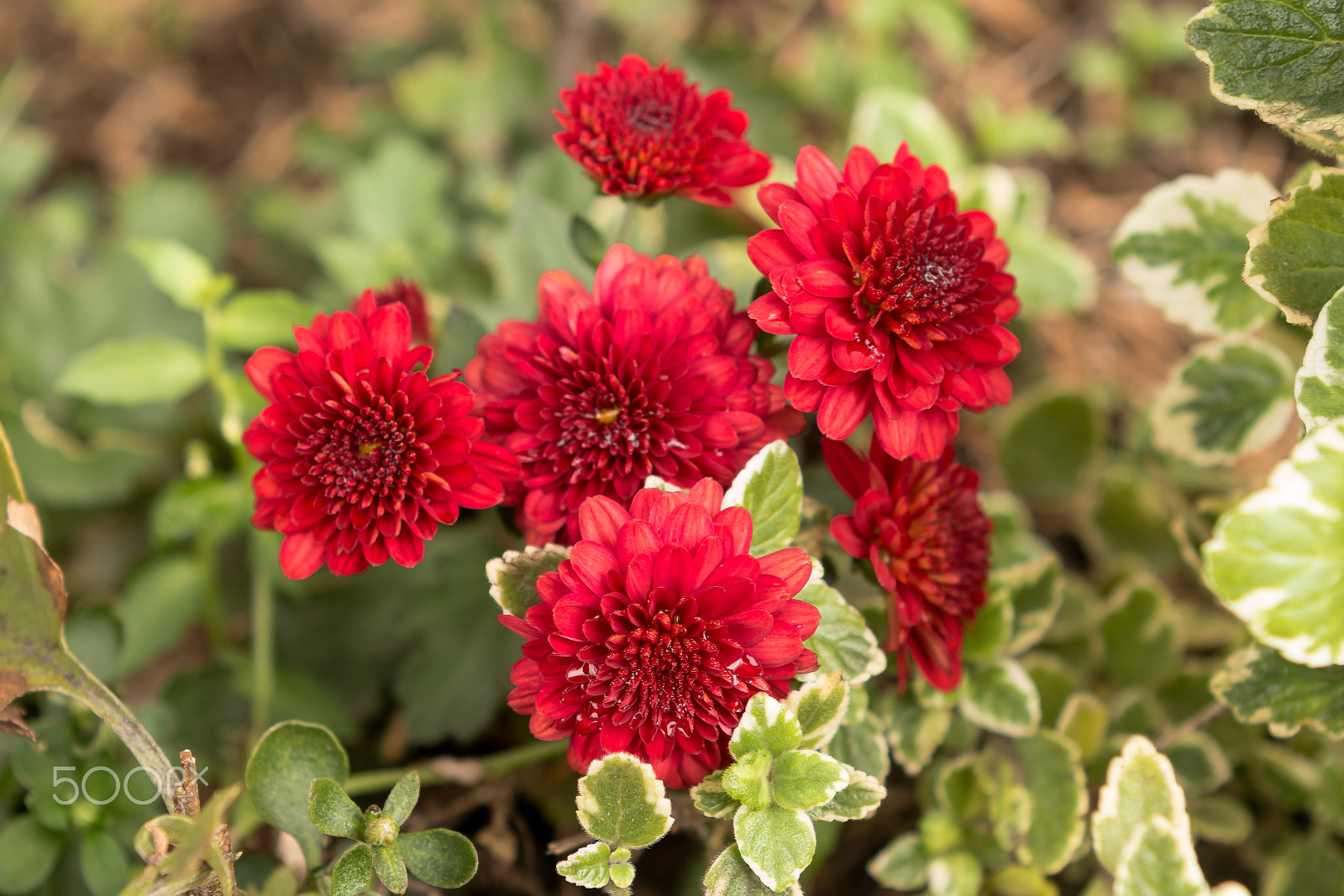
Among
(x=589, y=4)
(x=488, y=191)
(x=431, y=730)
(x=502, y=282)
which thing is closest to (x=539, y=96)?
(x=589, y=4)

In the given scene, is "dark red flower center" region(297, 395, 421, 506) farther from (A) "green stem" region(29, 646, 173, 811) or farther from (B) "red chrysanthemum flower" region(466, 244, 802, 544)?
(A) "green stem" region(29, 646, 173, 811)

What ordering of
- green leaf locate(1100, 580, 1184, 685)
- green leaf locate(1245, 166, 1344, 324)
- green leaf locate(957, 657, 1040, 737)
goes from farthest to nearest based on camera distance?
green leaf locate(1100, 580, 1184, 685), green leaf locate(957, 657, 1040, 737), green leaf locate(1245, 166, 1344, 324)

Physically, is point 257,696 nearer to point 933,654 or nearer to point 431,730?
point 431,730

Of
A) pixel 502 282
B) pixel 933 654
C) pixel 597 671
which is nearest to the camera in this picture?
pixel 597 671

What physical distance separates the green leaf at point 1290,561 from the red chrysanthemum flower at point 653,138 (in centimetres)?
60

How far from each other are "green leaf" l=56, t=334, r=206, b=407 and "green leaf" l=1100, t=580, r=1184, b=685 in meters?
1.45

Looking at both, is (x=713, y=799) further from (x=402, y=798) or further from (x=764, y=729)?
(x=402, y=798)

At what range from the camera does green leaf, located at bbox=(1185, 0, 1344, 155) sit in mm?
983

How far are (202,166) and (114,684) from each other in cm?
162

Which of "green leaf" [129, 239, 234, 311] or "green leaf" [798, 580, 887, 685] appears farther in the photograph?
"green leaf" [129, 239, 234, 311]

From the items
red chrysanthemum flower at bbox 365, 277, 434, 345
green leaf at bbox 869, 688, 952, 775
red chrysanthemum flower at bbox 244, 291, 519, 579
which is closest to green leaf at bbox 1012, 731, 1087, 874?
green leaf at bbox 869, 688, 952, 775

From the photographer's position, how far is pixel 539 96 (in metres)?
2.15

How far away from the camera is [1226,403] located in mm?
1321

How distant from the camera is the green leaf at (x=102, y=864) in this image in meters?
1.05
